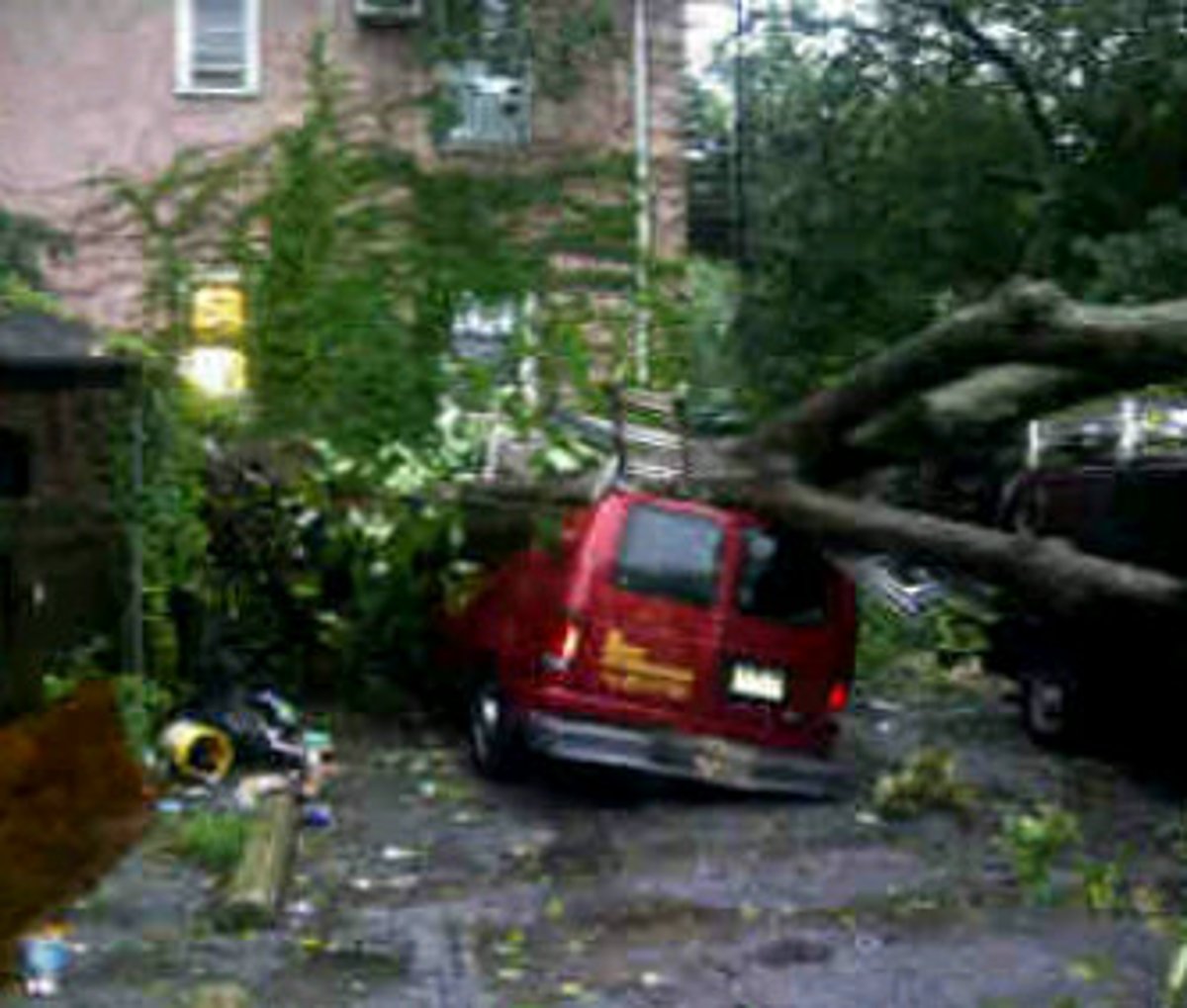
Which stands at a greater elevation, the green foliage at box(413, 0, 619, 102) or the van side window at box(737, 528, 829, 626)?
the green foliage at box(413, 0, 619, 102)

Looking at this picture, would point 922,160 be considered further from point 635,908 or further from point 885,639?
point 635,908

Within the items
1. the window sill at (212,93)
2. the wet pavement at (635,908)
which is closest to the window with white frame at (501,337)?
the wet pavement at (635,908)

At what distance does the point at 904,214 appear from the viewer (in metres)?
19.2

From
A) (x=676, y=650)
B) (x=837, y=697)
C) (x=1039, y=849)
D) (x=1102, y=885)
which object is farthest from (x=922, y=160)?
(x=1102, y=885)

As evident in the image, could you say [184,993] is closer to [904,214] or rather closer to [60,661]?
[60,661]

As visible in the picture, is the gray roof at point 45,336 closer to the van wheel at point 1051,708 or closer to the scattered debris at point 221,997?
the scattered debris at point 221,997

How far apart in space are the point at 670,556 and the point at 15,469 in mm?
3641

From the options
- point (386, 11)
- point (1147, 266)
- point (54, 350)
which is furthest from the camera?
point (386, 11)

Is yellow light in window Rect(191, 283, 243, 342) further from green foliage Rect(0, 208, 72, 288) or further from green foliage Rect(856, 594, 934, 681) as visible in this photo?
green foliage Rect(856, 594, 934, 681)

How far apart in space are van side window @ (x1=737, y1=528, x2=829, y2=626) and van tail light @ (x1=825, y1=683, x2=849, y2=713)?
446 millimetres

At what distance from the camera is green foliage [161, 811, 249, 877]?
9.47 metres

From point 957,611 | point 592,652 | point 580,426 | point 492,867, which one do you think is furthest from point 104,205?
point 957,611

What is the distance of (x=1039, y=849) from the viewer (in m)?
9.02

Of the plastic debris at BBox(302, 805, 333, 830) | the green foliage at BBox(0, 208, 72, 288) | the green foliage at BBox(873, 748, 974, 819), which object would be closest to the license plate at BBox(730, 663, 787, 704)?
the green foliage at BBox(873, 748, 974, 819)
